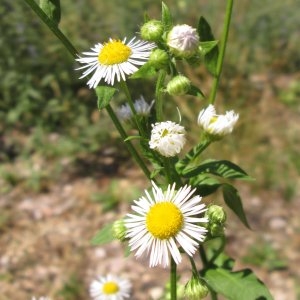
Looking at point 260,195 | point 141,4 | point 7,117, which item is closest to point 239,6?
point 141,4

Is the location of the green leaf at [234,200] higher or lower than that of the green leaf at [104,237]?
higher

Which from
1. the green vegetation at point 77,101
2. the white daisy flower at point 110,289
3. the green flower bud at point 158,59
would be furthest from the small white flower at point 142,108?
the green vegetation at point 77,101

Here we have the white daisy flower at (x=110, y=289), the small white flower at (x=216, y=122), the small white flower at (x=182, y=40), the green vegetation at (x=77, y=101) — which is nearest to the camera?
the small white flower at (x=182, y=40)

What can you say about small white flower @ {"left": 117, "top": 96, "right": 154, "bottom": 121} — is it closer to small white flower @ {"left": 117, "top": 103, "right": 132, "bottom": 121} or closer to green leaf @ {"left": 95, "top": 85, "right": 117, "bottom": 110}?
small white flower @ {"left": 117, "top": 103, "right": 132, "bottom": 121}

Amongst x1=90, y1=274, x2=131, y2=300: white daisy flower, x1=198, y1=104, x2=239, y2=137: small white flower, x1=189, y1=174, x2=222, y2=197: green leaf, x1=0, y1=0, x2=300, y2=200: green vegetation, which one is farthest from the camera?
x1=0, y1=0, x2=300, y2=200: green vegetation

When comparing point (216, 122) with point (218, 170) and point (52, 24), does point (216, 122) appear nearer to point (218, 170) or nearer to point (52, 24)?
point (218, 170)

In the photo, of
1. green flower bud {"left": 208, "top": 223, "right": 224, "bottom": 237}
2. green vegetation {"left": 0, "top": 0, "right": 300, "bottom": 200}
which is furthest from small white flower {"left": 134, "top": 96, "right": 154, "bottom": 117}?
green vegetation {"left": 0, "top": 0, "right": 300, "bottom": 200}

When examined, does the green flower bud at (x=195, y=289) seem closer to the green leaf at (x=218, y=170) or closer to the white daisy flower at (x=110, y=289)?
the green leaf at (x=218, y=170)
